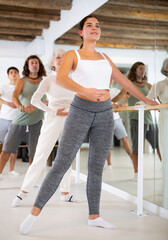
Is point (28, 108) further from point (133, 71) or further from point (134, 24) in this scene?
point (134, 24)

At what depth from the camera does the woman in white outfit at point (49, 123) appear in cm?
295

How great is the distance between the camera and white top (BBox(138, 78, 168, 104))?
2.65m

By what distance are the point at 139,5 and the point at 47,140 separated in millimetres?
1465

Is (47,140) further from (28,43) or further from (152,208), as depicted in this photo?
(28,43)

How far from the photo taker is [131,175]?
3.22 meters

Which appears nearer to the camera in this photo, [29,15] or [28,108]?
[28,108]

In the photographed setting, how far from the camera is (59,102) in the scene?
3.05 metres

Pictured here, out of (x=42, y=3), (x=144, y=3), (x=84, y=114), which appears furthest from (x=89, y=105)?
(x=42, y=3)

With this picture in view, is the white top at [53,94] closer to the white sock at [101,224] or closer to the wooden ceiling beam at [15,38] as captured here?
the white sock at [101,224]

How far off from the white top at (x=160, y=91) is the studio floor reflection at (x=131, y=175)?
49 cm

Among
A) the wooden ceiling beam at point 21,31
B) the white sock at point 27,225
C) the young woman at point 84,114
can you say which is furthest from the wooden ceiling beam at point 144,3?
the wooden ceiling beam at point 21,31

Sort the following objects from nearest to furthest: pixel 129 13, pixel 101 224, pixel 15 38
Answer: pixel 101 224 < pixel 129 13 < pixel 15 38

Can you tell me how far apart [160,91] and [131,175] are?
0.94 meters

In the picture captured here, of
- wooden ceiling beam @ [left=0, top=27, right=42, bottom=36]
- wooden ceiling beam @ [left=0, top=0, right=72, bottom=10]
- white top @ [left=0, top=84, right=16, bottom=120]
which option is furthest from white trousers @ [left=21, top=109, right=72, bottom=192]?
wooden ceiling beam @ [left=0, top=27, right=42, bottom=36]
